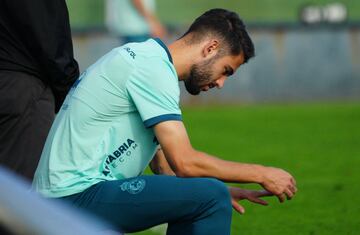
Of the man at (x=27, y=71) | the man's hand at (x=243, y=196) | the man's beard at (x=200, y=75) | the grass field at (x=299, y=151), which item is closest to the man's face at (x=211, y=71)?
the man's beard at (x=200, y=75)

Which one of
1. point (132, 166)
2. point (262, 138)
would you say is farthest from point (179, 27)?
point (132, 166)

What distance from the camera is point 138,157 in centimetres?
525

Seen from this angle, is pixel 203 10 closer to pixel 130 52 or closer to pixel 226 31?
pixel 226 31

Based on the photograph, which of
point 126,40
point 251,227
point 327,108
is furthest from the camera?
point 327,108

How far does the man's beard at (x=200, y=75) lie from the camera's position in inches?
210

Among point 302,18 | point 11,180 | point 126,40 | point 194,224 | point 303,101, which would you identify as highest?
point 11,180

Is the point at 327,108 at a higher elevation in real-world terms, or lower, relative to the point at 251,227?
lower

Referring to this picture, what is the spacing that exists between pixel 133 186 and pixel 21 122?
127 centimetres

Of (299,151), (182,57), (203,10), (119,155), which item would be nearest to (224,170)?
(119,155)

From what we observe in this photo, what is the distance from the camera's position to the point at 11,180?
8.92 feet

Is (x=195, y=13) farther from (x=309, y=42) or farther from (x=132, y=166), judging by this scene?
(x=132, y=166)

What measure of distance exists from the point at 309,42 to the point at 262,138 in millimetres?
5280

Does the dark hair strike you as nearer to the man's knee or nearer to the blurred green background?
the man's knee

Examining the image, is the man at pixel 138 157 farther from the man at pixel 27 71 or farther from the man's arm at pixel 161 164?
the man at pixel 27 71
